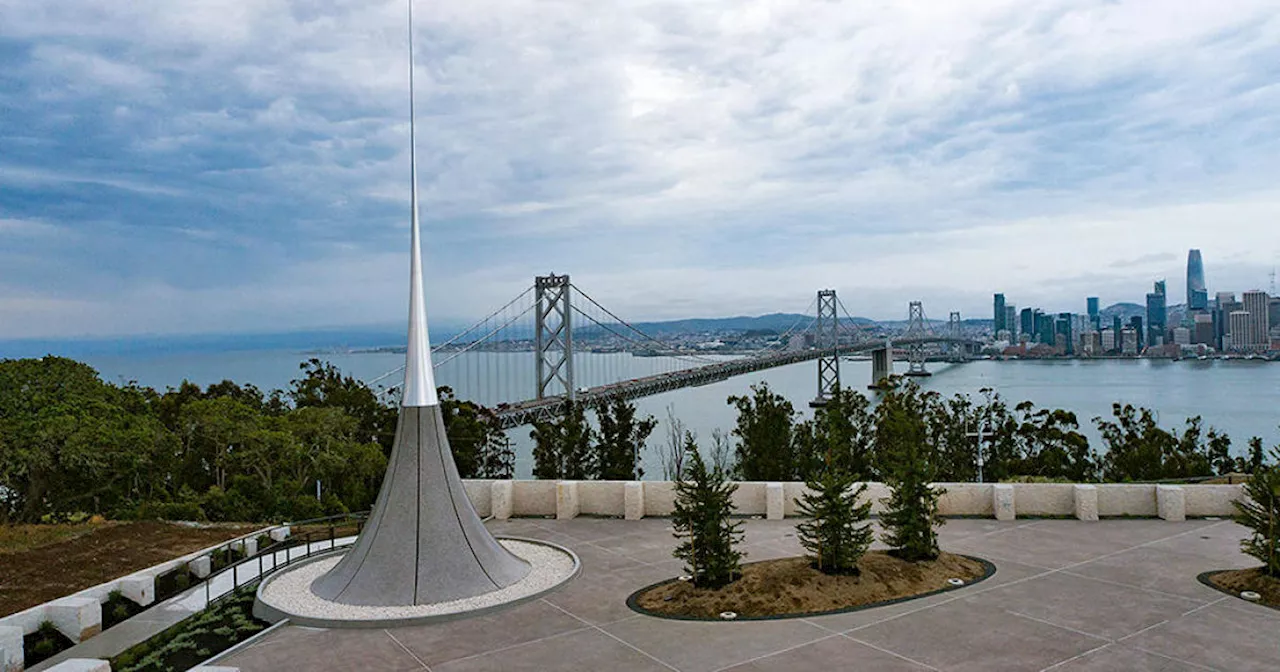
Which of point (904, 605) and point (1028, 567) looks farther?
point (1028, 567)

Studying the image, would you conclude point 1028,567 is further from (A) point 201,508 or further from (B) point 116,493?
A: (B) point 116,493

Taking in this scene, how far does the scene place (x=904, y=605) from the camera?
8781 mm

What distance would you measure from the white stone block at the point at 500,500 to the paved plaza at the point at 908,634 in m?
3.89

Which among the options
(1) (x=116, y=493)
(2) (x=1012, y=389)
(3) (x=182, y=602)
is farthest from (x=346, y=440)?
(2) (x=1012, y=389)

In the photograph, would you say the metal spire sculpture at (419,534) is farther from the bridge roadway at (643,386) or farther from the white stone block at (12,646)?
A: the bridge roadway at (643,386)

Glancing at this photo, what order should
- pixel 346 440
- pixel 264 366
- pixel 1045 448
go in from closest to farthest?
pixel 346 440
pixel 1045 448
pixel 264 366

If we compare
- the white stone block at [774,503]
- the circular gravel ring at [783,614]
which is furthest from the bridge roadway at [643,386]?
the circular gravel ring at [783,614]

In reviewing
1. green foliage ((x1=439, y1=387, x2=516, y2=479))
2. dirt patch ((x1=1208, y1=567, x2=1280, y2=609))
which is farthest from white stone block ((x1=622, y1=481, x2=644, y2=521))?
green foliage ((x1=439, y1=387, x2=516, y2=479))

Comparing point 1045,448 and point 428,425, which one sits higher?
point 428,425

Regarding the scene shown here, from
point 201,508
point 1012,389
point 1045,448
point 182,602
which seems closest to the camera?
point 182,602

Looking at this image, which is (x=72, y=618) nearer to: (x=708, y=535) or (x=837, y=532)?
(x=708, y=535)

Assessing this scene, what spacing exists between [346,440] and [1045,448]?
22.0m

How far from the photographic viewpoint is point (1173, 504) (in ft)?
40.3

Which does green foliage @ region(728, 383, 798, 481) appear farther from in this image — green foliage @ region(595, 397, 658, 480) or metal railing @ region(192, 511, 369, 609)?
metal railing @ region(192, 511, 369, 609)
